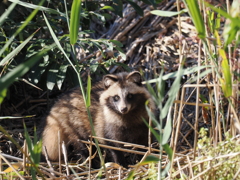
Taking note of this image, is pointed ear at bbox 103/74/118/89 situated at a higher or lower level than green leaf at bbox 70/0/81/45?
lower

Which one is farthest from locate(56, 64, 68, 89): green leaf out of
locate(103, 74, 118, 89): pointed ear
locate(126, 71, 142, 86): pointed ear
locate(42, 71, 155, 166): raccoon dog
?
locate(126, 71, 142, 86): pointed ear

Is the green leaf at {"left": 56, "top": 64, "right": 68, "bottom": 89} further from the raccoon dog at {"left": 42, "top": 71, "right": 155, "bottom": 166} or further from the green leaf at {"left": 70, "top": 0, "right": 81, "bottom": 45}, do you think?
the green leaf at {"left": 70, "top": 0, "right": 81, "bottom": 45}

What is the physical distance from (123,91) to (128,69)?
31.6 inches

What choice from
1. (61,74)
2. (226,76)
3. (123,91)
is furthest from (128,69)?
(226,76)

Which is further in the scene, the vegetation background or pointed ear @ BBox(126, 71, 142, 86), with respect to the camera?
pointed ear @ BBox(126, 71, 142, 86)

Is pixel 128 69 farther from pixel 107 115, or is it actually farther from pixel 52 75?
pixel 52 75

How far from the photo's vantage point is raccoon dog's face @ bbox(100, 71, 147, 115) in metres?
4.80

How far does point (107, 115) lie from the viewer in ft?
16.4

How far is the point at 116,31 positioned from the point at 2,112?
7.05ft

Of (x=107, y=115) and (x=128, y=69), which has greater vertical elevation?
(x=128, y=69)

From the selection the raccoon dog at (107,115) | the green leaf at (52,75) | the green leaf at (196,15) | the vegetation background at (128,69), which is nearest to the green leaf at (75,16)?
the vegetation background at (128,69)

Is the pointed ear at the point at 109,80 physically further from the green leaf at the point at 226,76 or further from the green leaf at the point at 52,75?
the green leaf at the point at 226,76

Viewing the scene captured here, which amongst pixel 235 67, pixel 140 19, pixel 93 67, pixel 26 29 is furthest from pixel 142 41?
pixel 235 67

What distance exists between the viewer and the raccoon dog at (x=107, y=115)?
191 inches
